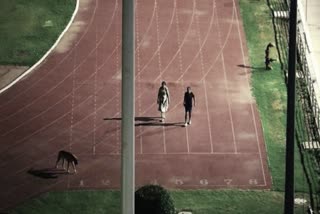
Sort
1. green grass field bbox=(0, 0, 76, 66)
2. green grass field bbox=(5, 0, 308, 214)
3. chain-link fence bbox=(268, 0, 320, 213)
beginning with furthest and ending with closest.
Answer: green grass field bbox=(0, 0, 76, 66)
chain-link fence bbox=(268, 0, 320, 213)
green grass field bbox=(5, 0, 308, 214)

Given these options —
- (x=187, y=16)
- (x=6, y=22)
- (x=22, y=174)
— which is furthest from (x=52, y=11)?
(x=22, y=174)

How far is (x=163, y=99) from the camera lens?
27.5m

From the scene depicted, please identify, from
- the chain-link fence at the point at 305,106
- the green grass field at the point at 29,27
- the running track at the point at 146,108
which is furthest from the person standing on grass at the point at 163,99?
the green grass field at the point at 29,27

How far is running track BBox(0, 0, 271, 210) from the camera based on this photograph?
84.3 ft

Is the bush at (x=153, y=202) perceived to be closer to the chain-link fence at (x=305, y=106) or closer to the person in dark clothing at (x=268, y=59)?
the chain-link fence at (x=305, y=106)

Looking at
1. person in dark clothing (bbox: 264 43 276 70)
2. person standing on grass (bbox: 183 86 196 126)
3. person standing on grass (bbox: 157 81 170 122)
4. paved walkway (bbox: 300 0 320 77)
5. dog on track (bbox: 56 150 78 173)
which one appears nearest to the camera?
dog on track (bbox: 56 150 78 173)

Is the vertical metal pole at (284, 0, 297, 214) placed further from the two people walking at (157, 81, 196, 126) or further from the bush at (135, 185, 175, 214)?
the two people walking at (157, 81, 196, 126)

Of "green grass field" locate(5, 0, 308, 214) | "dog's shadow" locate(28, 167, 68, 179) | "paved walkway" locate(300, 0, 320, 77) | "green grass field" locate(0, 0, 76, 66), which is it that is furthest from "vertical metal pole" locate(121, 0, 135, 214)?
"paved walkway" locate(300, 0, 320, 77)

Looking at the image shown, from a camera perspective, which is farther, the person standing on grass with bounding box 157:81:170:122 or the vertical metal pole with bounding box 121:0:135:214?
the person standing on grass with bounding box 157:81:170:122

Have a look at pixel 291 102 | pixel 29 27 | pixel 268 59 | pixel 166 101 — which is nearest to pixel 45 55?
pixel 29 27

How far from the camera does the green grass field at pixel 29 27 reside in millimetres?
31641

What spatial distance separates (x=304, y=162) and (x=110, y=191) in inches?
204

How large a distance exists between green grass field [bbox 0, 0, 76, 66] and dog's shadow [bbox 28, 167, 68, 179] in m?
6.08

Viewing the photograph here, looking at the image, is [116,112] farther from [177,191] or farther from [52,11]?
[52,11]
